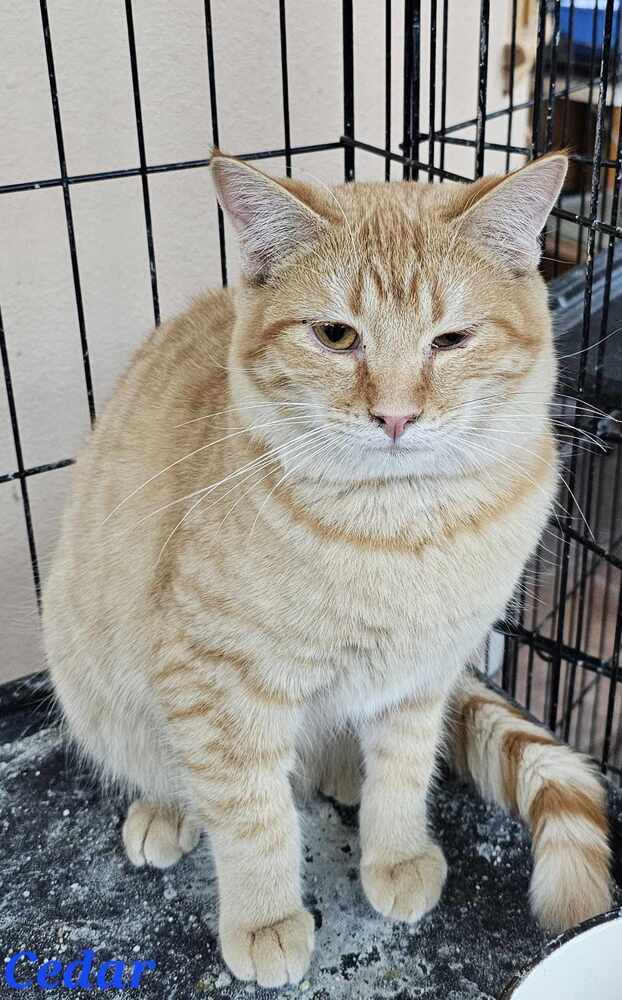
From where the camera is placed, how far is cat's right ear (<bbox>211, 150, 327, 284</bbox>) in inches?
34.7

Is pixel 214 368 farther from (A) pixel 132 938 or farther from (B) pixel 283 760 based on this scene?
(A) pixel 132 938

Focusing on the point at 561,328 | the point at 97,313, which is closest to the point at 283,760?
the point at 561,328

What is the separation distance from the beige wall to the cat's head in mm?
731

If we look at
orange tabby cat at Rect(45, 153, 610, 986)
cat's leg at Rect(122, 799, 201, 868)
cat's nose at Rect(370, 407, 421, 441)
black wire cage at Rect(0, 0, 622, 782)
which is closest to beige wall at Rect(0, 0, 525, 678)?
black wire cage at Rect(0, 0, 622, 782)

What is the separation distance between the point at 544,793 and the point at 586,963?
0.97ft

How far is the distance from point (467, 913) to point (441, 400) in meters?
0.61

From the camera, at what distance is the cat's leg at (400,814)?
1.09 metres

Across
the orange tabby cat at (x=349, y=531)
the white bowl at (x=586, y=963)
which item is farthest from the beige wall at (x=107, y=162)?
the white bowl at (x=586, y=963)

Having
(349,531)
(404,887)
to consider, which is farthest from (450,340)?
(404,887)

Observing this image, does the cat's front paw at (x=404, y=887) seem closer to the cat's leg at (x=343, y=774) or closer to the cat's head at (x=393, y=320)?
the cat's leg at (x=343, y=774)

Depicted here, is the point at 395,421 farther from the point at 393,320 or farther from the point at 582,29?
the point at 582,29

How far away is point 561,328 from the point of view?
1.60 m

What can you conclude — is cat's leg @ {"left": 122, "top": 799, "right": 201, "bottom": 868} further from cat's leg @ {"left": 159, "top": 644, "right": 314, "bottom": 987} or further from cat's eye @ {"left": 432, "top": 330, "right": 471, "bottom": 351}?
cat's eye @ {"left": 432, "top": 330, "right": 471, "bottom": 351}

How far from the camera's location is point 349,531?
941mm
